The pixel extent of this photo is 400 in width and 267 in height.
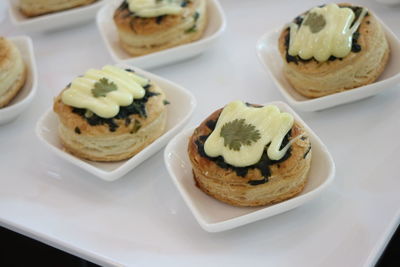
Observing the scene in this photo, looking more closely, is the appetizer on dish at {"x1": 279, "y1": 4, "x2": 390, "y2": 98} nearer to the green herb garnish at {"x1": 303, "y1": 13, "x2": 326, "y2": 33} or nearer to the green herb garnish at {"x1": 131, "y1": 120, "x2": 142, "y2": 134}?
the green herb garnish at {"x1": 303, "y1": 13, "x2": 326, "y2": 33}

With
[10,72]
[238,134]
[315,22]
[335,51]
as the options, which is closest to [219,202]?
[238,134]

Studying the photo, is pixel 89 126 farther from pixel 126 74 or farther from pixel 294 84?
pixel 294 84

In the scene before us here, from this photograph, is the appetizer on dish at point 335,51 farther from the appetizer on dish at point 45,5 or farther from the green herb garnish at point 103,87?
the appetizer on dish at point 45,5

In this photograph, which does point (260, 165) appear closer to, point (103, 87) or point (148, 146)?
point (148, 146)

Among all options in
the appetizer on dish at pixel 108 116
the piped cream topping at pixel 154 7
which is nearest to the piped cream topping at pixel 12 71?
the appetizer on dish at pixel 108 116

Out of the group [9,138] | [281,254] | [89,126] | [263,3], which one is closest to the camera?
[281,254]

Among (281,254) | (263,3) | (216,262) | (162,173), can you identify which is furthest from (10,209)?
(263,3)

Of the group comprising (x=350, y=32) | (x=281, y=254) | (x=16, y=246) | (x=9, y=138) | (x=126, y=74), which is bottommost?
(x=16, y=246)
